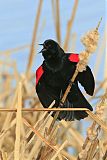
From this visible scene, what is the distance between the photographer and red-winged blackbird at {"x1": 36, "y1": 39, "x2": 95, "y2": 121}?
81cm

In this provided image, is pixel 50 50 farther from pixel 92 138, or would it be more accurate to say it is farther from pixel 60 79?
pixel 92 138

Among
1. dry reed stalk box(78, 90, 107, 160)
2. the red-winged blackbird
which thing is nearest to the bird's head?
the red-winged blackbird

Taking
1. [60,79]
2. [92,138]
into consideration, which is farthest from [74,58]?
[92,138]

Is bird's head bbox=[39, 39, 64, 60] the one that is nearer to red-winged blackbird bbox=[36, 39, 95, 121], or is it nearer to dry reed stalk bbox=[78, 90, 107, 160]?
red-winged blackbird bbox=[36, 39, 95, 121]

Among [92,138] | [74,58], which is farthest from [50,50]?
[92,138]

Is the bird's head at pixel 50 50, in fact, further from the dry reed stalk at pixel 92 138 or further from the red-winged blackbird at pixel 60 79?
the dry reed stalk at pixel 92 138

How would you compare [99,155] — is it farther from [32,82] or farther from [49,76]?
[32,82]

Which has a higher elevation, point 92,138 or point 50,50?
point 50,50

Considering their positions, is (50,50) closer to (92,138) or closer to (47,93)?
(47,93)

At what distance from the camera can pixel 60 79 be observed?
0.80m

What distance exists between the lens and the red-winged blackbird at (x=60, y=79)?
2.65ft

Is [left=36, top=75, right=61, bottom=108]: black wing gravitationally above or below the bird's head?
below

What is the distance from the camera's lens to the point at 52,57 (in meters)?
0.83

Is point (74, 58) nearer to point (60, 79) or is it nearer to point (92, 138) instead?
point (60, 79)
